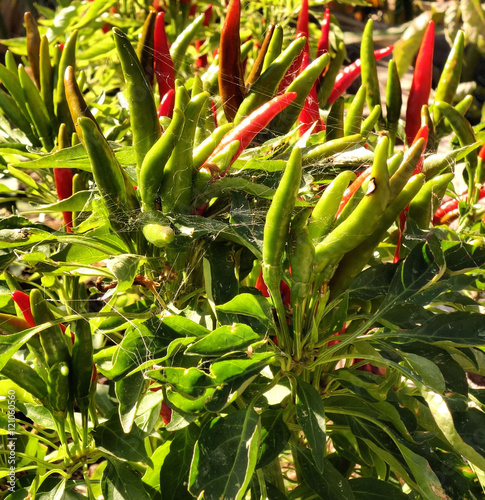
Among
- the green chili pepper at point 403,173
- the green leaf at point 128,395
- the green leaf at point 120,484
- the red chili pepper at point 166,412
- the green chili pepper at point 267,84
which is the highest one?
the green chili pepper at point 267,84

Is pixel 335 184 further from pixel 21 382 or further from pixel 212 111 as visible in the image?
pixel 21 382

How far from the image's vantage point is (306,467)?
0.97 m

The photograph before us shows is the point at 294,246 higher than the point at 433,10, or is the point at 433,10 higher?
the point at 294,246

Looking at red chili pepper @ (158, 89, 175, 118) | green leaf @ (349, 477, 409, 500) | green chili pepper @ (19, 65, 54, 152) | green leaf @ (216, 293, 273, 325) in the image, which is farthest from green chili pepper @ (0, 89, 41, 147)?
green leaf @ (349, 477, 409, 500)

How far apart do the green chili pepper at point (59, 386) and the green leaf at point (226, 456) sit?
0.24 metres

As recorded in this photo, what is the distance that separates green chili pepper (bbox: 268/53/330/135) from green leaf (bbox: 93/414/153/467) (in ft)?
1.87

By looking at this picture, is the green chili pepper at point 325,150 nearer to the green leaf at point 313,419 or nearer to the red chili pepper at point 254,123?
the red chili pepper at point 254,123

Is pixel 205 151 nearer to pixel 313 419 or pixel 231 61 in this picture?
pixel 231 61

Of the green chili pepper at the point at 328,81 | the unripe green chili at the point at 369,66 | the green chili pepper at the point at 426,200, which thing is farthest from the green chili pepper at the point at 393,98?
the green chili pepper at the point at 426,200

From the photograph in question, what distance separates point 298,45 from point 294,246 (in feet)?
1.20

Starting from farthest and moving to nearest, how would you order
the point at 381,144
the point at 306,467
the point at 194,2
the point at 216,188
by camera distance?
the point at 194,2, the point at 306,467, the point at 216,188, the point at 381,144

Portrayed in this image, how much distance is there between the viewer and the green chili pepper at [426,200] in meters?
0.89

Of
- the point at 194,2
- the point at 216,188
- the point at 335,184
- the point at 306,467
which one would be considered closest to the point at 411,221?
the point at 335,184

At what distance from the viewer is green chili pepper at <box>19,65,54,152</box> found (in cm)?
123
